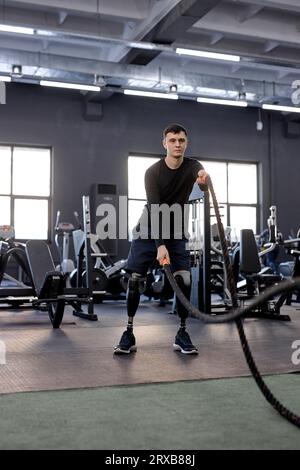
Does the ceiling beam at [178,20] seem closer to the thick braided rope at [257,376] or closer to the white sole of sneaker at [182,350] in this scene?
the white sole of sneaker at [182,350]

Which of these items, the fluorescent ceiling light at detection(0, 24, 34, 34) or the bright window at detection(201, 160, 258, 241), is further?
Answer: the bright window at detection(201, 160, 258, 241)

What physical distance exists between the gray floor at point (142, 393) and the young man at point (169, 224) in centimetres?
28

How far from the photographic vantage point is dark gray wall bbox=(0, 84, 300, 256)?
10.2 m

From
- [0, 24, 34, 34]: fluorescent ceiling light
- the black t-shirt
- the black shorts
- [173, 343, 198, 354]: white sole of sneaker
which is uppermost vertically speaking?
[0, 24, 34, 34]: fluorescent ceiling light

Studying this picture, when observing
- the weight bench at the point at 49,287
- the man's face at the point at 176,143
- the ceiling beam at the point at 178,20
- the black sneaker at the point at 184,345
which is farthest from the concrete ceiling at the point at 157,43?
the black sneaker at the point at 184,345

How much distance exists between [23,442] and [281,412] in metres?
0.86

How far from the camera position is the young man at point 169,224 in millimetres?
3178

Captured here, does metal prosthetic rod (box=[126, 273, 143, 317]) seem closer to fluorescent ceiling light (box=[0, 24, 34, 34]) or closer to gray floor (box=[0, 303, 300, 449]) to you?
gray floor (box=[0, 303, 300, 449])

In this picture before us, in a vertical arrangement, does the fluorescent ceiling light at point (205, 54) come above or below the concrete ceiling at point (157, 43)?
below

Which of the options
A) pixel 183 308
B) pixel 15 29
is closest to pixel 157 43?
pixel 15 29

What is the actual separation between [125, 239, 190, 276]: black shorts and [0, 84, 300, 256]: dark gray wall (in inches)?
280

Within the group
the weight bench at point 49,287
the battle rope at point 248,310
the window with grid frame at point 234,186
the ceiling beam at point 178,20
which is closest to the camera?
the battle rope at point 248,310

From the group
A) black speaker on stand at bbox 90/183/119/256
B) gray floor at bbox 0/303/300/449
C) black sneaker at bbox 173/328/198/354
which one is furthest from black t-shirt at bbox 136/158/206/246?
black speaker on stand at bbox 90/183/119/256

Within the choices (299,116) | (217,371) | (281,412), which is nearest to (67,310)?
(217,371)
